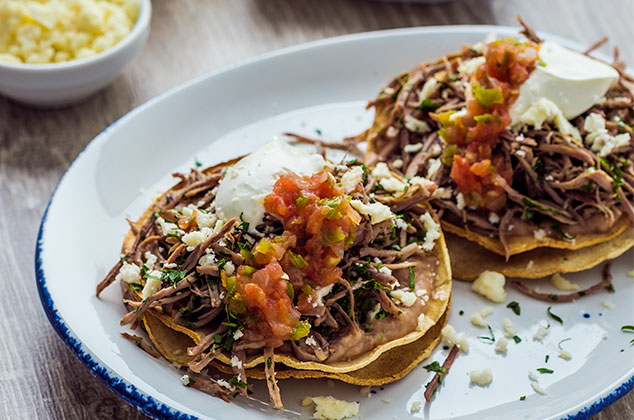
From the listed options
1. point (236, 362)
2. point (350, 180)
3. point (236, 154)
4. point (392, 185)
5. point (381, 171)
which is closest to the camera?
point (236, 362)

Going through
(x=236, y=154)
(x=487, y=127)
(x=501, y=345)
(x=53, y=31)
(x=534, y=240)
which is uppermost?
(x=53, y=31)

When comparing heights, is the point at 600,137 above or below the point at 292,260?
below

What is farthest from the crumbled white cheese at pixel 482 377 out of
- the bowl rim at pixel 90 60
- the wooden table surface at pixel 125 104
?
the bowl rim at pixel 90 60

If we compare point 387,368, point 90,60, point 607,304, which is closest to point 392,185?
point 387,368

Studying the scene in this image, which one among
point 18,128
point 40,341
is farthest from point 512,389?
point 18,128

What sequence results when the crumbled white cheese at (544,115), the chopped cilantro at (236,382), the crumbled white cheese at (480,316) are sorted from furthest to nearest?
the crumbled white cheese at (544,115)
the crumbled white cheese at (480,316)
the chopped cilantro at (236,382)

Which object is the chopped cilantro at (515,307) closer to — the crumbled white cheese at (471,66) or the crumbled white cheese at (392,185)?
the crumbled white cheese at (392,185)

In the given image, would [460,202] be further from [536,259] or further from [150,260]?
[150,260]

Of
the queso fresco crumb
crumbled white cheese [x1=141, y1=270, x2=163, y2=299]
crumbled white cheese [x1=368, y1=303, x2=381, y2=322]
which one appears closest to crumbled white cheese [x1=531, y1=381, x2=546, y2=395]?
crumbled white cheese [x1=368, y1=303, x2=381, y2=322]
